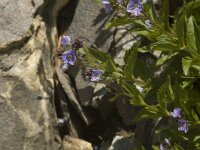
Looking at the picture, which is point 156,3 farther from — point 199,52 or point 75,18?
point 199,52

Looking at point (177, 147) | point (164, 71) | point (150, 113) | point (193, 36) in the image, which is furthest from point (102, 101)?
point (193, 36)

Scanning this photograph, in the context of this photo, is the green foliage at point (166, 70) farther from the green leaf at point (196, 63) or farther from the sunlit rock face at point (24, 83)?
the sunlit rock face at point (24, 83)

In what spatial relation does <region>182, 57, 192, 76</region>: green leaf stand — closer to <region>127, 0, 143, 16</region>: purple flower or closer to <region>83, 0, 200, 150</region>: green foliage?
<region>83, 0, 200, 150</region>: green foliage

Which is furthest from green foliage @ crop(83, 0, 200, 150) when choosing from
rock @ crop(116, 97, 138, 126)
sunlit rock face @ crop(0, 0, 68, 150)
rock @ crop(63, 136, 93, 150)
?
rock @ crop(63, 136, 93, 150)

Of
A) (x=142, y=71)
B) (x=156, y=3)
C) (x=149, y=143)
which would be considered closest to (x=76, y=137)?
(x=149, y=143)

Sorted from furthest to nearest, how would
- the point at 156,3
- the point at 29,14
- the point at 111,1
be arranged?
1. the point at 156,3
2. the point at 29,14
3. the point at 111,1

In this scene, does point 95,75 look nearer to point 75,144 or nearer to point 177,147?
point 177,147

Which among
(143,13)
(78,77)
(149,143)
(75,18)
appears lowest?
(149,143)
